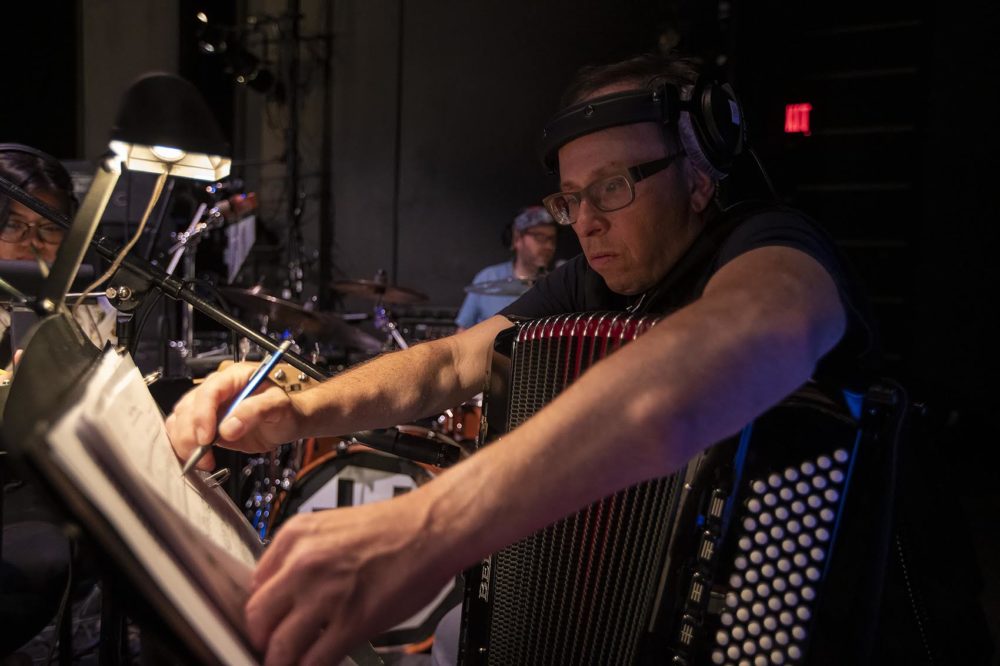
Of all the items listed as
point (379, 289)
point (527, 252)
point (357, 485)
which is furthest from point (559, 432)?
point (527, 252)

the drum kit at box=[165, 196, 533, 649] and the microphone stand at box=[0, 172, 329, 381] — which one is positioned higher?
the microphone stand at box=[0, 172, 329, 381]

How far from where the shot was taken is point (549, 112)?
23.8 ft

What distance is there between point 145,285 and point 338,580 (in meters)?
1.18

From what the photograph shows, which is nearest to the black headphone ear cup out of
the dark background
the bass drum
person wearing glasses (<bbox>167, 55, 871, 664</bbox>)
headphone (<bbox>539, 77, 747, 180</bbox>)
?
headphone (<bbox>539, 77, 747, 180</bbox>)

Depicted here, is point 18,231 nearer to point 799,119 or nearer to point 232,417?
point 232,417

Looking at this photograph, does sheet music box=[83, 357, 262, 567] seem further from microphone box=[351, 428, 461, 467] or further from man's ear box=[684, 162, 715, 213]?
man's ear box=[684, 162, 715, 213]

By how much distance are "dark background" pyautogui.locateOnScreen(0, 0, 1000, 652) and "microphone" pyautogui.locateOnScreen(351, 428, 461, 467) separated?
325cm

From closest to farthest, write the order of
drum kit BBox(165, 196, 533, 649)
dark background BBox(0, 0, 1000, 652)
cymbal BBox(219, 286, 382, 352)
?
drum kit BBox(165, 196, 533, 649) < cymbal BBox(219, 286, 382, 352) < dark background BBox(0, 0, 1000, 652)

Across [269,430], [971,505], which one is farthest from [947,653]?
[971,505]

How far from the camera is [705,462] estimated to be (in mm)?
1149

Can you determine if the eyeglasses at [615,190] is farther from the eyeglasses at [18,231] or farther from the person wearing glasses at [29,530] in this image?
the eyeglasses at [18,231]

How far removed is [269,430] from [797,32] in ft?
20.8

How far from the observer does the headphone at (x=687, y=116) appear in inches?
60.6

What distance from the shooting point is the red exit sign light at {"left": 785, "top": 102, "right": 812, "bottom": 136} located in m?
5.91
